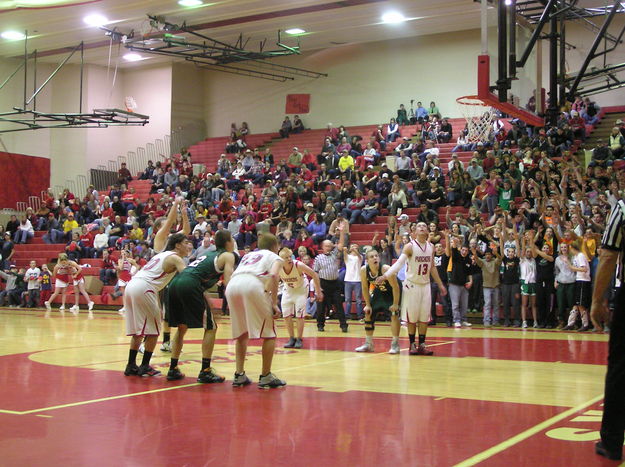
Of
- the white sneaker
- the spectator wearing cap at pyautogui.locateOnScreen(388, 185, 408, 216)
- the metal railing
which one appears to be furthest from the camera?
the metal railing

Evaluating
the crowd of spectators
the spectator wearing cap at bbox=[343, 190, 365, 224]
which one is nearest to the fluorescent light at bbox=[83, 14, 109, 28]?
the crowd of spectators

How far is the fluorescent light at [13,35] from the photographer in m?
27.4

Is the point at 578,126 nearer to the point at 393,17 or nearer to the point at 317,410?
the point at 393,17

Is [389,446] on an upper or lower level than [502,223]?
lower

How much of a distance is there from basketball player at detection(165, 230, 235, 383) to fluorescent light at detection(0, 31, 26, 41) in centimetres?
2254

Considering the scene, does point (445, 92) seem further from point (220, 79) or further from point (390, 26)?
point (220, 79)

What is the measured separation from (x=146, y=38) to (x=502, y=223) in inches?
575

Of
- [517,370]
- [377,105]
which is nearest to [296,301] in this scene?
[517,370]

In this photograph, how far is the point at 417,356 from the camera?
1077cm

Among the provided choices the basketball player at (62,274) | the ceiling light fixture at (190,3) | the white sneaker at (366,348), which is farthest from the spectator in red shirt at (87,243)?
the white sneaker at (366,348)

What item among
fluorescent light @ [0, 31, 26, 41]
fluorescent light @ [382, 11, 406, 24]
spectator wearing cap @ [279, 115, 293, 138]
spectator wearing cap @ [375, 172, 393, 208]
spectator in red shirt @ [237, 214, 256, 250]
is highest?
fluorescent light @ [382, 11, 406, 24]

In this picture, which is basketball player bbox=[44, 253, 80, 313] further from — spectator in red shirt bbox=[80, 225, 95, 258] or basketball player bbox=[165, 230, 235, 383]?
basketball player bbox=[165, 230, 235, 383]

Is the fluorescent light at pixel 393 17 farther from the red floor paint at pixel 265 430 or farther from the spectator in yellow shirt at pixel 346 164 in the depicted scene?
the red floor paint at pixel 265 430

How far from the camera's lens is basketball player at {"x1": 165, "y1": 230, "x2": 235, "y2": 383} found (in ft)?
26.7
